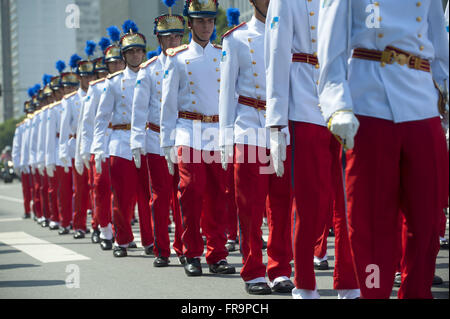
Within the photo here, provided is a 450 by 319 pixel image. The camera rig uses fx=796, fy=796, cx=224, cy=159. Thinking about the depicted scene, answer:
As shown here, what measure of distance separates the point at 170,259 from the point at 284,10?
Result: 4194 mm

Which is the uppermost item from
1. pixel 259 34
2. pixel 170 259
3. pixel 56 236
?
pixel 259 34

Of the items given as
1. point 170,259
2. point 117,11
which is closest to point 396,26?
point 170,259

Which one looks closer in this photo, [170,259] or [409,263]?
[409,263]

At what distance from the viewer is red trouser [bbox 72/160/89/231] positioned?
11.9 meters

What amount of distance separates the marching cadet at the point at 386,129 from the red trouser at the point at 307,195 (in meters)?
1.18

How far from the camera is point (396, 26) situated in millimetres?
3797

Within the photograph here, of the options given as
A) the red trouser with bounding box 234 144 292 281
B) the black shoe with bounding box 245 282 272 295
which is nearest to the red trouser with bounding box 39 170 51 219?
the red trouser with bounding box 234 144 292 281

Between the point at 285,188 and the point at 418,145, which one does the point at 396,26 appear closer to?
the point at 418,145

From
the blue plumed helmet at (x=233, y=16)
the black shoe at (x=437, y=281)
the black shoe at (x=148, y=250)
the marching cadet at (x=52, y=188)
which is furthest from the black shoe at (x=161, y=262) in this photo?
the marching cadet at (x=52, y=188)

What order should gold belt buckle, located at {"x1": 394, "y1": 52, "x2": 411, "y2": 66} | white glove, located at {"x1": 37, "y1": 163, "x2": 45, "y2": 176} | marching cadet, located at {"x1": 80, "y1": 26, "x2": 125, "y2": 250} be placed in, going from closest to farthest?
gold belt buckle, located at {"x1": 394, "y1": 52, "x2": 411, "y2": 66} < marching cadet, located at {"x1": 80, "y1": 26, "x2": 125, "y2": 250} < white glove, located at {"x1": 37, "y1": 163, "x2": 45, "y2": 176}

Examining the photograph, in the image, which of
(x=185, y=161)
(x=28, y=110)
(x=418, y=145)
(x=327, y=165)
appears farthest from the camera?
(x=28, y=110)

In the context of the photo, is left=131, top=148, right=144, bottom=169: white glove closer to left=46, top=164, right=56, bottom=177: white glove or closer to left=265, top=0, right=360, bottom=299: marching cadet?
left=265, top=0, right=360, bottom=299: marching cadet

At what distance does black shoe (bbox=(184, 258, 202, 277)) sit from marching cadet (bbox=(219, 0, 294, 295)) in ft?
3.86

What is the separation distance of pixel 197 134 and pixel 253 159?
1.37 meters
